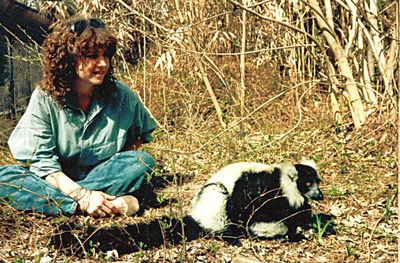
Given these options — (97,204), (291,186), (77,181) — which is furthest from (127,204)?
(291,186)

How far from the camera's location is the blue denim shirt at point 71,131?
3.80 meters

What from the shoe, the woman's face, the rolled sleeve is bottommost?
the shoe

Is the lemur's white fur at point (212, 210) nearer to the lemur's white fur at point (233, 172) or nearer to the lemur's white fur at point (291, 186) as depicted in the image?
the lemur's white fur at point (233, 172)

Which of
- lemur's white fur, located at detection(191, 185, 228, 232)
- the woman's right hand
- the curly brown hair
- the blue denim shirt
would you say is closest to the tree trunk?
the blue denim shirt

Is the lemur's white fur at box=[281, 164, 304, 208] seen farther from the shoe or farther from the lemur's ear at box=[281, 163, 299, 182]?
the shoe

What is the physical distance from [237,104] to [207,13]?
1113mm

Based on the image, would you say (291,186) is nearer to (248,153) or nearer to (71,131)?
(71,131)

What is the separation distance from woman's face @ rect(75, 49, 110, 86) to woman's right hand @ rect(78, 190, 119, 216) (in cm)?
67

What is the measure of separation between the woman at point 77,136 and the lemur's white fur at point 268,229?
76 cm

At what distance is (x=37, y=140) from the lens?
3775 mm

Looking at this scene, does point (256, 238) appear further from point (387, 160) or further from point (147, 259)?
point (387, 160)

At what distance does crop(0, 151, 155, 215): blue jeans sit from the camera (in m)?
3.64

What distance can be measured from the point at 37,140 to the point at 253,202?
4.42ft

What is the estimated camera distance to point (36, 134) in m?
3.79
